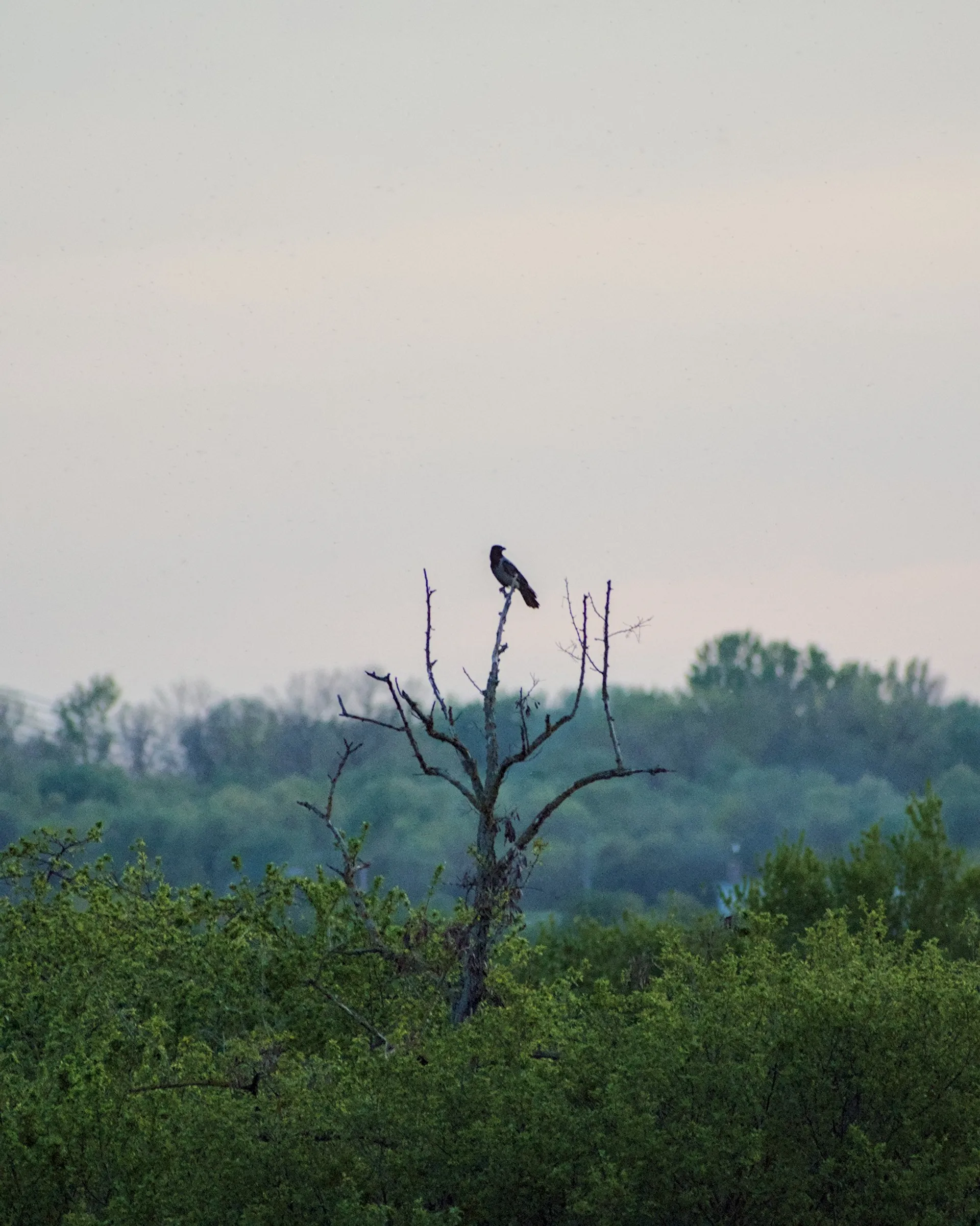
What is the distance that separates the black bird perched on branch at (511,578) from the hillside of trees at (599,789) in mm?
55541

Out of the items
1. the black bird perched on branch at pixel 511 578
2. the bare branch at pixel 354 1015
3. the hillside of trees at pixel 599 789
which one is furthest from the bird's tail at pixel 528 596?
the hillside of trees at pixel 599 789

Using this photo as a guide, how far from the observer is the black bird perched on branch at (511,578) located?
18.2 metres

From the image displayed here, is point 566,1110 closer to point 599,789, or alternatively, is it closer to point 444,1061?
point 444,1061

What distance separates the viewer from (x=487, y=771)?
18172 millimetres

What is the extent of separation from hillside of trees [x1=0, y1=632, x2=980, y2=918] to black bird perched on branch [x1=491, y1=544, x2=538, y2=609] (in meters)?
55.5

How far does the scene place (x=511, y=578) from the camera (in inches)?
719

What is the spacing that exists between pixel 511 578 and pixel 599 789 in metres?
83.4

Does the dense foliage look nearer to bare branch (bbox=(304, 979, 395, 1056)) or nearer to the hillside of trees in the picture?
bare branch (bbox=(304, 979, 395, 1056))

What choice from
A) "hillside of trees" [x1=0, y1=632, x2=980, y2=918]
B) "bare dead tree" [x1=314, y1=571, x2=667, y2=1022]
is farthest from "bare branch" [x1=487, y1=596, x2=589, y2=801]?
"hillside of trees" [x1=0, y1=632, x2=980, y2=918]

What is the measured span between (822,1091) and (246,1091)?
4.47 meters

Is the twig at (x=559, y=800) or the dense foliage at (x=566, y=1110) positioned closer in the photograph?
the dense foliage at (x=566, y=1110)

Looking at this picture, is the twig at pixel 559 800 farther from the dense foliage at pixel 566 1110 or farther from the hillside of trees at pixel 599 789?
the hillside of trees at pixel 599 789

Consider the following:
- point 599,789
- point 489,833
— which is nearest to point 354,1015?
point 489,833

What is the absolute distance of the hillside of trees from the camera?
3536 inches
